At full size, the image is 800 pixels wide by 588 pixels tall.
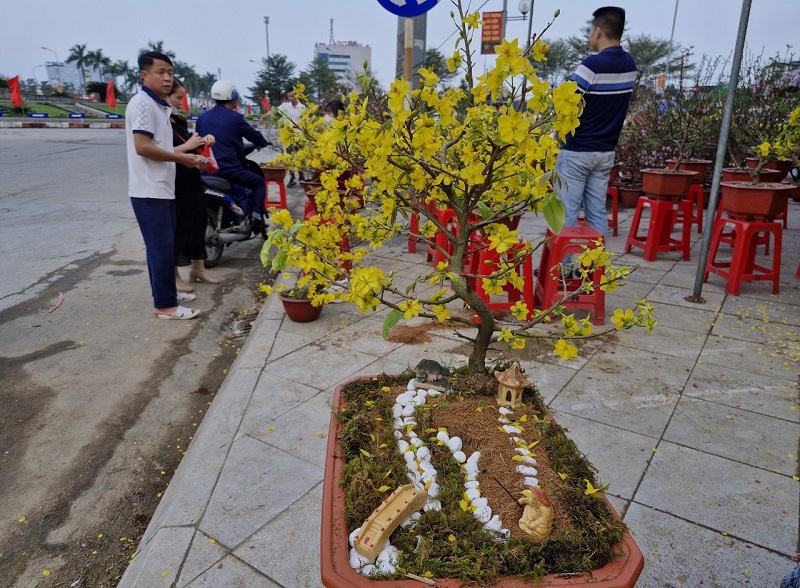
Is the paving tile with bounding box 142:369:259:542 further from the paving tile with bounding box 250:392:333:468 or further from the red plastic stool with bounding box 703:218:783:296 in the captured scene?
the red plastic stool with bounding box 703:218:783:296

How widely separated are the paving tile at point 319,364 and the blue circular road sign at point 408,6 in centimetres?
213

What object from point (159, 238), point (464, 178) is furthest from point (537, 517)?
point (159, 238)

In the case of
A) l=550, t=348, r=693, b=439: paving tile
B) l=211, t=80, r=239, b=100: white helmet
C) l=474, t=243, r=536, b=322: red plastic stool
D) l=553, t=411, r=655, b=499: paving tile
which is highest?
l=211, t=80, r=239, b=100: white helmet

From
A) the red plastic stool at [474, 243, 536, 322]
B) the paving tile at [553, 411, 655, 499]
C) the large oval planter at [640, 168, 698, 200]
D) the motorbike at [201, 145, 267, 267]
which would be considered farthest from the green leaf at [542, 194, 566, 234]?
the motorbike at [201, 145, 267, 267]

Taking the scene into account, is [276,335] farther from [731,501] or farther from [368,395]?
[731,501]

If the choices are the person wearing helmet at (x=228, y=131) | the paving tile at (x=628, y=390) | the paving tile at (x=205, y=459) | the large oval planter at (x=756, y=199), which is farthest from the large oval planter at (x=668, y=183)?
the paving tile at (x=205, y=459)

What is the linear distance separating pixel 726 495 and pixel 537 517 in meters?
1.46

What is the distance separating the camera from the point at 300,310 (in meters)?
4.14

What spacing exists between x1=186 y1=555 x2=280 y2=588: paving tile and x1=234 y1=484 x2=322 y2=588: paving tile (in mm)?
27

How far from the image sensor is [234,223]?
6215 mm

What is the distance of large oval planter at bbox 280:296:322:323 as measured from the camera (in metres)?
4.10

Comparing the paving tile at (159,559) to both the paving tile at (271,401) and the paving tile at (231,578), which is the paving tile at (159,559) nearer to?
the paving tile at (231,578)

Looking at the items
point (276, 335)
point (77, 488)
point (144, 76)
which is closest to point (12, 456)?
point (77, 488)

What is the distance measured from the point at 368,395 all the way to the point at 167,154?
3061mm
